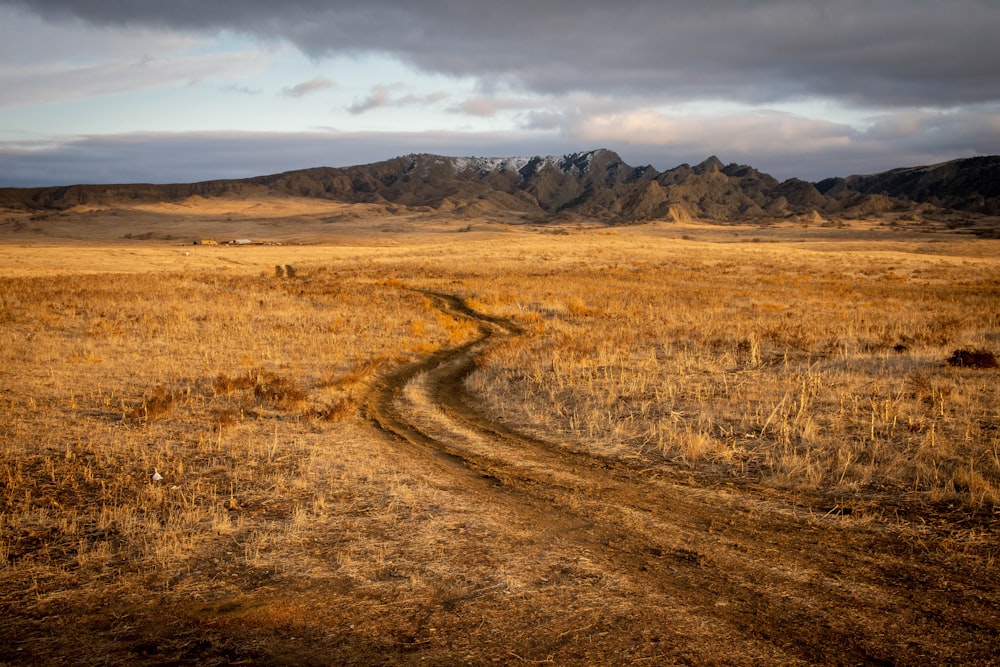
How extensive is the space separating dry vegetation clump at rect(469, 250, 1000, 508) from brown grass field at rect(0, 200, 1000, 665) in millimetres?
80

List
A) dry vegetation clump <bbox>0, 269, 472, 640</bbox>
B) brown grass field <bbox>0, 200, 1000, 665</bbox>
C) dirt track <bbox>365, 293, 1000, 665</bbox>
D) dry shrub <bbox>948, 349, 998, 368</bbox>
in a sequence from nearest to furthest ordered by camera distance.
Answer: dirt track <bbox>365, 293, 1000, 665</bbox> → brown grass field <bbox>0, 200, 1000, 665</bbox> → dry vegetation clump <bbox>0, 269, 472, 640</bbox> → dry shrub <bbox>948, 349, 998, 368</bbox>

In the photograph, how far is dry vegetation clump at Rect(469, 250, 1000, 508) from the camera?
351 inches

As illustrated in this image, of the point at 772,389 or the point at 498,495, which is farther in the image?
the point at 772,389

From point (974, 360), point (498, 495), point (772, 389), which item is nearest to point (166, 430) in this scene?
point (498, 495)

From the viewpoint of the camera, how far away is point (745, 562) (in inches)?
245

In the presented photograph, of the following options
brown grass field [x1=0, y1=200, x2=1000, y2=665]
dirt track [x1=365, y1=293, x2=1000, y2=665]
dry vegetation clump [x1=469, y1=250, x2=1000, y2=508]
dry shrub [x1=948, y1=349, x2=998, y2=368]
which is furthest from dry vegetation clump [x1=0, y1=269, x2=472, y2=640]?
dry shrub [x1=948, y1=349, x2=998, y2=368]

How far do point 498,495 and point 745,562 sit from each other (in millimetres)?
2998

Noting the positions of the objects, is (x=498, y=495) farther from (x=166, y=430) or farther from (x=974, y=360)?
(x=974, y=360)

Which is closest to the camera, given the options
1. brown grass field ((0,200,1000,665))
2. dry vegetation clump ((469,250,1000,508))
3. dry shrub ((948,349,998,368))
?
brown grass field ((0,200,1000,665))

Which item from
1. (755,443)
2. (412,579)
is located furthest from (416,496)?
(755,443)

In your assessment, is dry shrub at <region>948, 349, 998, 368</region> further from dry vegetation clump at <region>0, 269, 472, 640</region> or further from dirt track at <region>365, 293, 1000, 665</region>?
dry vegetation clump at <region>0, 269, 472, 640</region>

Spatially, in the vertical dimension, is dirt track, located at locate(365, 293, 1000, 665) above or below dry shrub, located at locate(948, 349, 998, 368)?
below

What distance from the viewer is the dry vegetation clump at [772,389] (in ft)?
29.3

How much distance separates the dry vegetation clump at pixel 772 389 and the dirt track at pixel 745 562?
1163 millimetres
